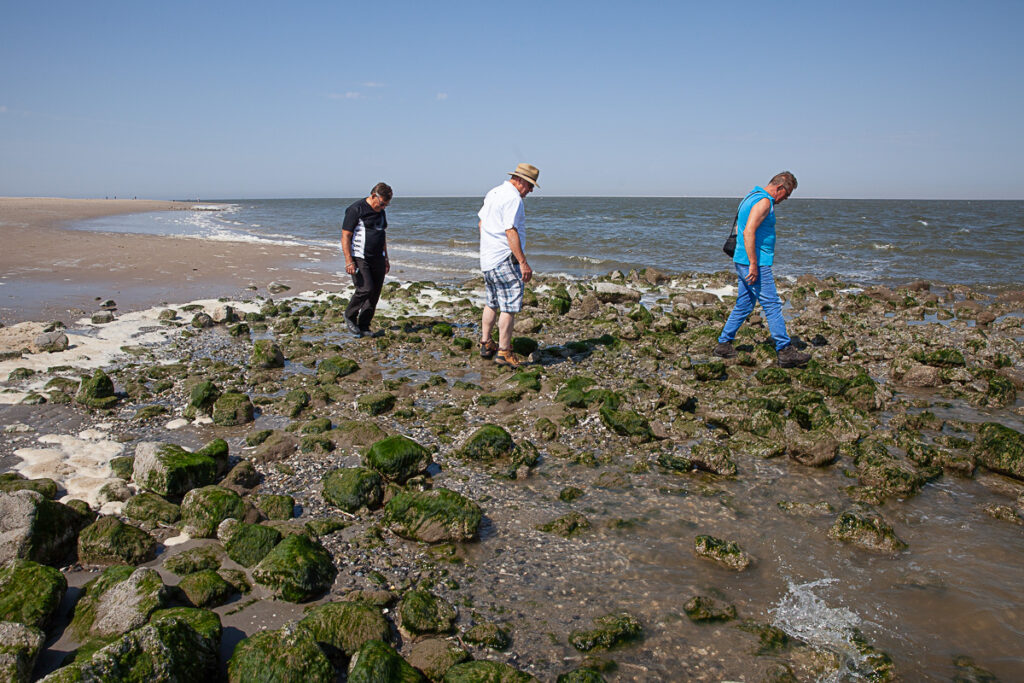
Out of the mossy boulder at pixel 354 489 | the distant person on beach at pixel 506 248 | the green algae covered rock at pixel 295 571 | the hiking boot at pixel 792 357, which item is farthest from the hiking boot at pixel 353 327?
the hiking boot at pixel 792 357

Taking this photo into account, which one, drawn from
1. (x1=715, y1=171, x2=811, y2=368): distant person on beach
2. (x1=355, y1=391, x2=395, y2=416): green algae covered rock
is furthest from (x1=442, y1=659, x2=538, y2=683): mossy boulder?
(x1=715, y1=171, x2=811, y2=368): distant person on beach

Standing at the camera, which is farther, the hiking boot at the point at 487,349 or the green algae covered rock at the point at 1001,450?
the hiking boot at the point at 487,349

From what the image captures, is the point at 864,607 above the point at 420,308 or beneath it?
beneath

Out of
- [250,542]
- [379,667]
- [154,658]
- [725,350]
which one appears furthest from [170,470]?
[725,350]

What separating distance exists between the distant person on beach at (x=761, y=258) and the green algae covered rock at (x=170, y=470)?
6204 mm

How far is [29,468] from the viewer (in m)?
4.44

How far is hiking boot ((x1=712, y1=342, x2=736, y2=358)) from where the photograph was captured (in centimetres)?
794

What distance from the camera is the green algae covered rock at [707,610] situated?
3092 mm

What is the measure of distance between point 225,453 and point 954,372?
8.08 meters

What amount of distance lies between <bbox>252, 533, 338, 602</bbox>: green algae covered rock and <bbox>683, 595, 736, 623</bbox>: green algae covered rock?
2004 millimetres

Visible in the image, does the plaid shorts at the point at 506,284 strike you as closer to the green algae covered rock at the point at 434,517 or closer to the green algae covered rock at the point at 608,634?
the green algae covered rock at the point at 434,517

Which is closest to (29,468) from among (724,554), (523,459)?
(523,459)

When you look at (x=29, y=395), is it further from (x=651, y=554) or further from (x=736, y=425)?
(x=736, y=425)

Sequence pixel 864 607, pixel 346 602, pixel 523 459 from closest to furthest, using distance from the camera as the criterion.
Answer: pixel 346 602
pixel 864 607
pixel 523 459
